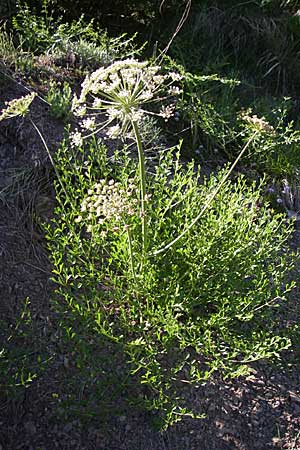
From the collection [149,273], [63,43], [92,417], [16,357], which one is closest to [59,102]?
[63,43]

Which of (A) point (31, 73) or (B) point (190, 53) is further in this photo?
(B) point (190, 53)

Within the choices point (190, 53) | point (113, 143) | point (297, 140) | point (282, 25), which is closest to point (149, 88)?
point (113, 143)

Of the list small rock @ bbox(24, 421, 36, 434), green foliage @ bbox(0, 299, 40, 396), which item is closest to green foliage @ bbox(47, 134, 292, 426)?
green foliage @ bbox(0, 299, 40, 396)

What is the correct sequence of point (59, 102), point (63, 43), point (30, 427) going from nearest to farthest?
1. point (30, 427)
2. point (59, 102)
3. point (63, 43)

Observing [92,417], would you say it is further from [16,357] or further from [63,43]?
[63,43]

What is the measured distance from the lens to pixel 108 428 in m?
2.38

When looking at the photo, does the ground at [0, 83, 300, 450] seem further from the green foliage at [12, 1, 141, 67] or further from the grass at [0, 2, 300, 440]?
the green foliage at [12, 1, 141, 67]

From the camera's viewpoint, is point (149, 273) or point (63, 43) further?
point (63, 43)

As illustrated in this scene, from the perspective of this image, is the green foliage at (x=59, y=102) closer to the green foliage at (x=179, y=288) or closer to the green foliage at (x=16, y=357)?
the green foliage at (x=179, y=288)

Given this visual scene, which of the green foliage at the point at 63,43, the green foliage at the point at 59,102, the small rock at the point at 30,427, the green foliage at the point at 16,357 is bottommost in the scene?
the small rock at the point at 30,427

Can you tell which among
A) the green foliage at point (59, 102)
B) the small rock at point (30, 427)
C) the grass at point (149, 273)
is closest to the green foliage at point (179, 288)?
the grass at point (149, 273)

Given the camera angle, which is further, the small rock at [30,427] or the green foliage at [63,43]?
the green foliage at [63,43]

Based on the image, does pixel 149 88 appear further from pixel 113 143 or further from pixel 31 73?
pixel 31 73

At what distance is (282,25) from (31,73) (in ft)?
8.08
